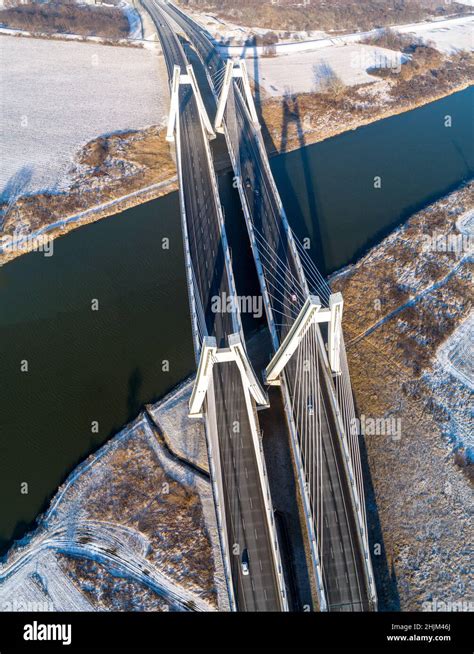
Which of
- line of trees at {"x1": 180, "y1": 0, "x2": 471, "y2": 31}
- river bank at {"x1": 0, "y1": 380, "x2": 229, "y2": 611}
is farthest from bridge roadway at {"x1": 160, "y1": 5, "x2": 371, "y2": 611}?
line of trees at {"x1": 180, "y1": 0, "x2": 471, "y2": 31}

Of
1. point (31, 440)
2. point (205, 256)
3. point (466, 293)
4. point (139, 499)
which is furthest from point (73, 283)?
point (466, 293)

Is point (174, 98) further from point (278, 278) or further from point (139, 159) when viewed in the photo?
point (278, 278)

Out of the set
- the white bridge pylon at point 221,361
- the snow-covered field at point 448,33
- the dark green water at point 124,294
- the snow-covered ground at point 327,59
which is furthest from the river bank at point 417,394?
the snow-covered field at point 448,33

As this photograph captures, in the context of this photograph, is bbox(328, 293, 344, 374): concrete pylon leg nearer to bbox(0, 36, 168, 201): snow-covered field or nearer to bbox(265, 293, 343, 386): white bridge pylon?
bbox(265, 293, 343, 386): white bridge pylon

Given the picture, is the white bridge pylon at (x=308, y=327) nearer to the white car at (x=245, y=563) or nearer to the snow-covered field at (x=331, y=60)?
the white car at (x=245, y=563)

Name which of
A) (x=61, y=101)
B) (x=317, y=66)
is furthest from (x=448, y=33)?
(x=61, y=101)

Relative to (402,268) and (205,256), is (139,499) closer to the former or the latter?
(205,256)
